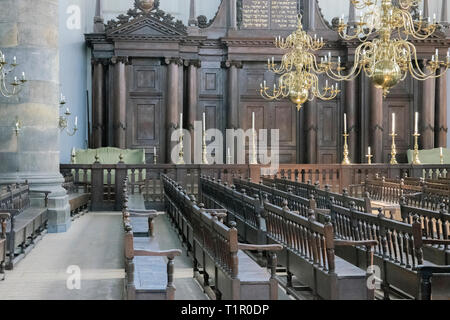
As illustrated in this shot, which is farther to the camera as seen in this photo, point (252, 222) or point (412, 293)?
point (252, 222)

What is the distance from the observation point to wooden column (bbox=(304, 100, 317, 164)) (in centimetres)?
1772

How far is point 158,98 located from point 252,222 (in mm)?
9998

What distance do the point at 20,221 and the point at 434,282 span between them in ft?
17.9

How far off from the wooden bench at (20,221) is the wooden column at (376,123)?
34.8ft

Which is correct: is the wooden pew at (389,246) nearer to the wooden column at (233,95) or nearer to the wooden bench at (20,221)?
the wooden bench at (20,221)

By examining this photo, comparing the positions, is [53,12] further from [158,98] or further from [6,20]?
[158,98]

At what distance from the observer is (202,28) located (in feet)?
59.3

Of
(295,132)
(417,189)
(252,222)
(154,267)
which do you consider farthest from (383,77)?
(295,132)

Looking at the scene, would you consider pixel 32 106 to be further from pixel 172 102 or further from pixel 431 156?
pixel 431 156

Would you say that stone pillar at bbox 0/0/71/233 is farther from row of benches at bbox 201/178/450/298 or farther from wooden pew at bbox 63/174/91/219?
row of benches at bbox 201/178/450/298

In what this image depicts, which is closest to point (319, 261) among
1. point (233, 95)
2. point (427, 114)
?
point (233, 95)

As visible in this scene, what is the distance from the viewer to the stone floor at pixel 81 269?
573cm

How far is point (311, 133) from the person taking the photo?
1775cm

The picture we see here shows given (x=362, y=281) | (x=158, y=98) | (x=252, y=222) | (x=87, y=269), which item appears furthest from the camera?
(x=158, y=98)
